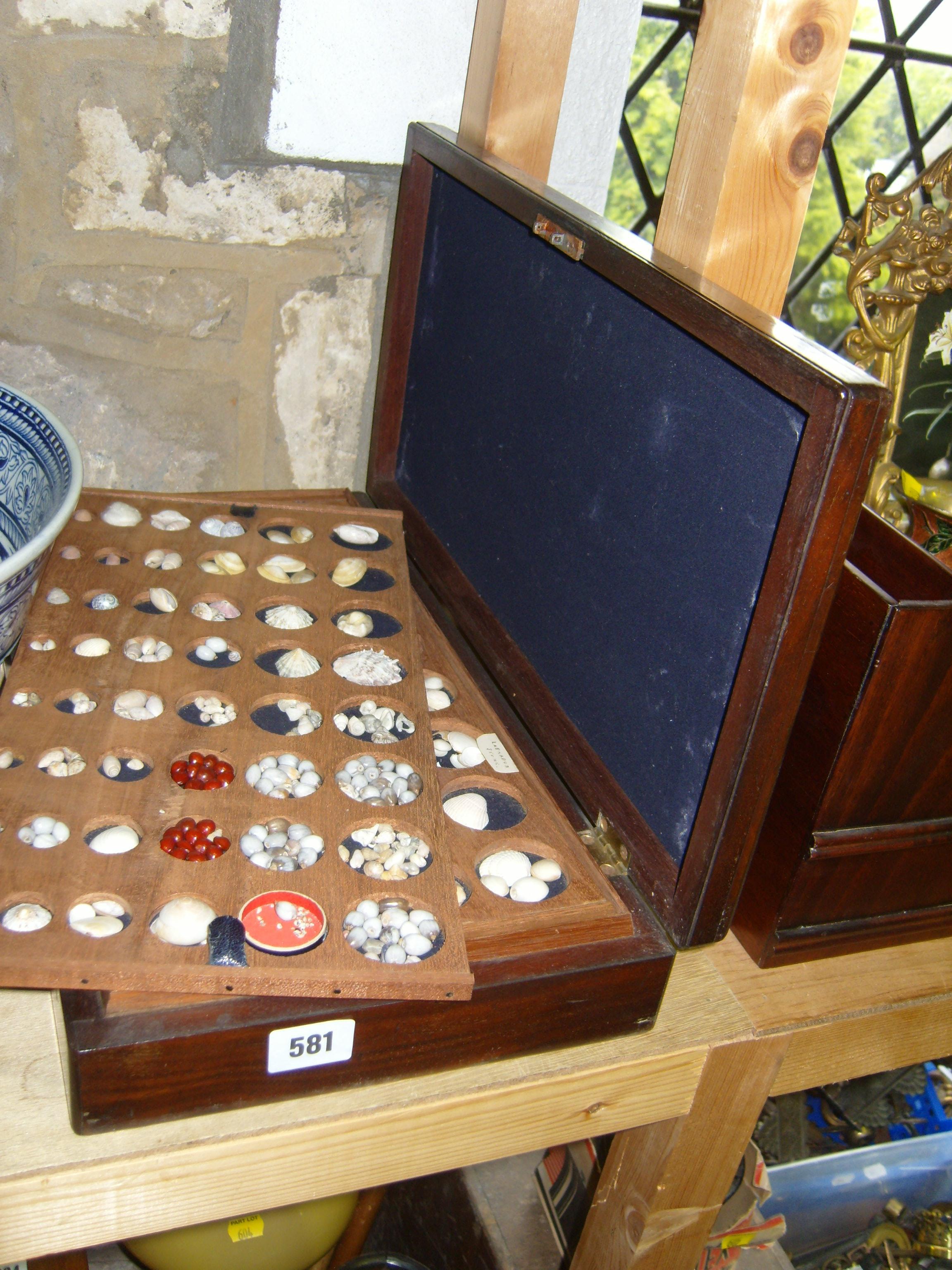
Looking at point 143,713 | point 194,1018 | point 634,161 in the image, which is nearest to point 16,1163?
point 194,1018

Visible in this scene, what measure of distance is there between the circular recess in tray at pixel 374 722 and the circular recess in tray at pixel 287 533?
0.19m

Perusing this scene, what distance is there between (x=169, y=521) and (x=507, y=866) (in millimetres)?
375

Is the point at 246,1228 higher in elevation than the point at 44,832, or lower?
lower

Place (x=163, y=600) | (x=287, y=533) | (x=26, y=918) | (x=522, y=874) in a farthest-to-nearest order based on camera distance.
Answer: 1. (x=287, y=533)
2. (x=163, y=600)
3. (x=522, y=874)
4. (x=26, y=918)

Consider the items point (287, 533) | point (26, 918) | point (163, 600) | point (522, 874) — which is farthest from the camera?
point (287, 533)

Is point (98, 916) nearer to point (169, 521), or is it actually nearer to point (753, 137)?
point (169, 521)

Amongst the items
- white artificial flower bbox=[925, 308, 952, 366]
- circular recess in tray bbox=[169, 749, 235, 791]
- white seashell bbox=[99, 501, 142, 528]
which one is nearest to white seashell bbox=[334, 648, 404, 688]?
circular recess in tray bbox=[169, 749, 235, 791]

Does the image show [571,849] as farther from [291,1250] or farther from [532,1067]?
[291,1250]

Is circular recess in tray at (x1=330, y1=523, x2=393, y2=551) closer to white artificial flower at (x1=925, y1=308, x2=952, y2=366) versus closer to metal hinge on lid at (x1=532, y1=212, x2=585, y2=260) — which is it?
metal hinge on lid at (x1=532, y1=212, x2=585, y2=260)

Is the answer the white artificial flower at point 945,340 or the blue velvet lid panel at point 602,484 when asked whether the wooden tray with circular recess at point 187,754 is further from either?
the white artificial flower at point 945,340

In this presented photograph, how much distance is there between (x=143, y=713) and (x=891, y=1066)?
491 millimetres

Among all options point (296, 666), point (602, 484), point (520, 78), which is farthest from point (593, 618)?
point (520, 78)

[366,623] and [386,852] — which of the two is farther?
[366,623]

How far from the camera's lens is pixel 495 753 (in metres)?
0.64
